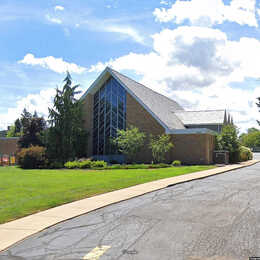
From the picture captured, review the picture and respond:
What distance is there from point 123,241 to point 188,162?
1009 inches

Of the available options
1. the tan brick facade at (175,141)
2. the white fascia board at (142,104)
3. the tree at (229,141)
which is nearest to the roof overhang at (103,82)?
the white fascia board at (142,104)

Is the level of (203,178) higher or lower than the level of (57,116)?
lower

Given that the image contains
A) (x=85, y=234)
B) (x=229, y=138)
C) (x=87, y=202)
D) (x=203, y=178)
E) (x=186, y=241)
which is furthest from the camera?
(x=229, y=138)

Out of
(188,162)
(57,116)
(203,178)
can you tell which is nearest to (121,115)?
(57,116)

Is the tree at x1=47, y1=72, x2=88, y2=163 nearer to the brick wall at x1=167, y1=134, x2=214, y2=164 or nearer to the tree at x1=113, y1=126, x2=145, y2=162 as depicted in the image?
the tree at x1=113, y1=126, x2=145, y2=162

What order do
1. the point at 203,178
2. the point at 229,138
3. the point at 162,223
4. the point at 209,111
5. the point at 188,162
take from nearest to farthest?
the point at 162,223, the point at 203,178, the point at 188,162, the point at 229,138, the point at 209,111

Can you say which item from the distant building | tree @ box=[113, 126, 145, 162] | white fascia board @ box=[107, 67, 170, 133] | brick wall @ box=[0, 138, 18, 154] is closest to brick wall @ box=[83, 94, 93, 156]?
the distant building

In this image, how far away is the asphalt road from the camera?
18.3 ft

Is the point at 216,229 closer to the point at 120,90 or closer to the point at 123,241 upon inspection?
the point at 123,241

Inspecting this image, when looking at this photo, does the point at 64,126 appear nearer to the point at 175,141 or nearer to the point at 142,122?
the point at 142,122

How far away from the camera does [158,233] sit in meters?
6.75

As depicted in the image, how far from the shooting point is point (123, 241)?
6230 millimetres

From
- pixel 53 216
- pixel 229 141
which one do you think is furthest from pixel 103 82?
pixel 53 216

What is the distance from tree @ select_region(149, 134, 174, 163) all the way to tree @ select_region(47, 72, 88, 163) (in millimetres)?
8087
